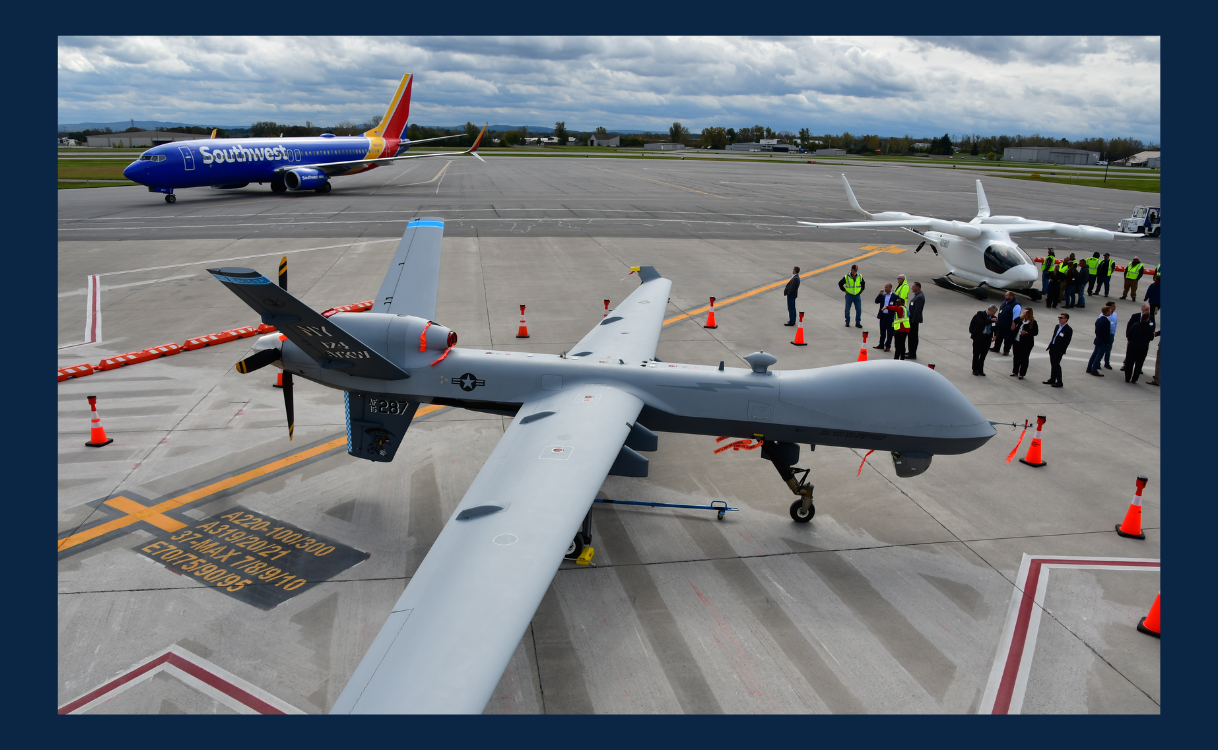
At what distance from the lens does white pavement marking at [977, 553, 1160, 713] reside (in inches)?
315

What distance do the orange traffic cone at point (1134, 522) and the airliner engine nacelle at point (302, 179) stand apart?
59169 mm

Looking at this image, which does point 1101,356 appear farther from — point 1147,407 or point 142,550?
point 142,550

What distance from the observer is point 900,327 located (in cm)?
1925

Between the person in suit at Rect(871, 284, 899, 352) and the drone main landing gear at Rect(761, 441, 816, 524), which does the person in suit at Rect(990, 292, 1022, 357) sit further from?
the drone main landing gear at Rect(761, 441, 816, 524)

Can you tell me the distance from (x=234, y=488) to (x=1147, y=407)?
2064 cm

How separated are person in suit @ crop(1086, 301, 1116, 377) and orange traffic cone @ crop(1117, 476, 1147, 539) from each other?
27.9ft

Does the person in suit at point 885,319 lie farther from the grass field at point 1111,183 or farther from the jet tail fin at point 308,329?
the grass field at point 1111,183

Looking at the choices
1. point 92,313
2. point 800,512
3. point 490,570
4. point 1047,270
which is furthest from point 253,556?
point 1047,270

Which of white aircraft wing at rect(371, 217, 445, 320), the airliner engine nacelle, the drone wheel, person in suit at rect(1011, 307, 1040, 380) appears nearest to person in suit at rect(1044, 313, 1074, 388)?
person in suit at rect(1011, 307, 1040, 380)

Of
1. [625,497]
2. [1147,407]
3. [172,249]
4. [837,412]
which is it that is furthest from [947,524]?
[172,249]

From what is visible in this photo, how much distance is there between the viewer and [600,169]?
313 feet

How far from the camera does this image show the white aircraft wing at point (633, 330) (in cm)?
1270

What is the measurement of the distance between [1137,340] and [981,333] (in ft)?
13.4

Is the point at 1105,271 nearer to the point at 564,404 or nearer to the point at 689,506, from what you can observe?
the point at 689,506
